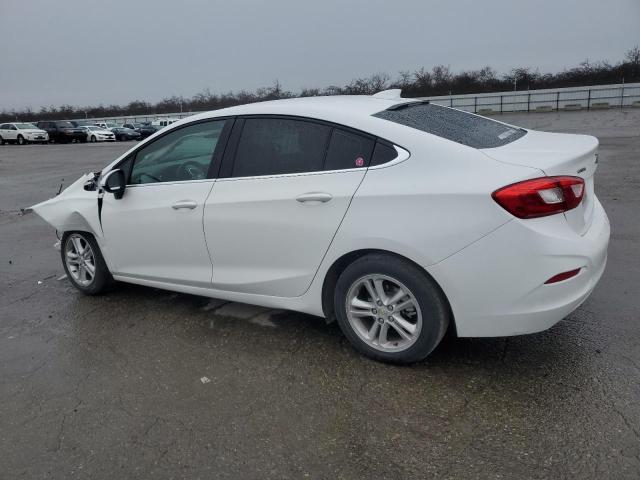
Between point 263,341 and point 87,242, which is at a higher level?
point 87,242

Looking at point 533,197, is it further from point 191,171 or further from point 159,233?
point 159,233

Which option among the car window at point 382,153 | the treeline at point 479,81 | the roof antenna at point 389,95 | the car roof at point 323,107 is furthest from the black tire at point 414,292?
the treeline at point 479,81

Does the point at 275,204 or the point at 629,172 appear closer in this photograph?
the point at 275,204

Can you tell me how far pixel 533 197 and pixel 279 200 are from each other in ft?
5.00

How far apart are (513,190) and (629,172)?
344 inches

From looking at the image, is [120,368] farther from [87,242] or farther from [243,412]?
[87,242]

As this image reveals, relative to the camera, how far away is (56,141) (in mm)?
41281

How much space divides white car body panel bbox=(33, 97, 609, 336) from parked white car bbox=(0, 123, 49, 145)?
42374mm

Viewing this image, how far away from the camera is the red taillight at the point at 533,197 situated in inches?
109

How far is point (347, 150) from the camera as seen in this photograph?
333 centimetres

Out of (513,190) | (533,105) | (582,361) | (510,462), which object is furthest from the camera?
(533,105)

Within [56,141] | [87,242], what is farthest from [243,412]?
[56,141]

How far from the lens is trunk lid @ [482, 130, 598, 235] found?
2.94m

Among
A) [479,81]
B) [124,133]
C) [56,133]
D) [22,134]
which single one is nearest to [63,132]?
[56,133]
